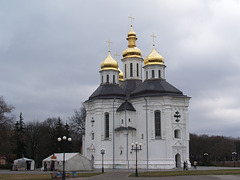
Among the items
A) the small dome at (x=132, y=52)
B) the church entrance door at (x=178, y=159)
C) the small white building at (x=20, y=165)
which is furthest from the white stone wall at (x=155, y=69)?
the small white building at (x=20, y=165)

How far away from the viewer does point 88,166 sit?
38062 millimetres

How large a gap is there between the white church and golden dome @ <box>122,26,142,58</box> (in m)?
3.33

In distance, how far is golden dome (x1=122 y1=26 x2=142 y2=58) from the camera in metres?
48.8

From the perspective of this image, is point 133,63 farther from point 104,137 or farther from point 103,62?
point 104,137

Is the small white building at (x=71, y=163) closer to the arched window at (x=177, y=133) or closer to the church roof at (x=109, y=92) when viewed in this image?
the church roof at (x=109, y=92)

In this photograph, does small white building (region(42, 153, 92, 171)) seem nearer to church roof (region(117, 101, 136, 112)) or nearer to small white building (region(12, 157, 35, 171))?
small white building (region(12, 157, 35, 171))

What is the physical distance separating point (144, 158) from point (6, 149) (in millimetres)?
16467

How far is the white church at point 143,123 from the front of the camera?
132 feet

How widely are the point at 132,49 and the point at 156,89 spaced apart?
30.8 feet

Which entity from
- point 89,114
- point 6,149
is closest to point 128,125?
point 89,114

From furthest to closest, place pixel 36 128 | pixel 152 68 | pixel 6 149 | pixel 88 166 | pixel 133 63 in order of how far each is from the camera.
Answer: pixel 36 128 < pixel 133 63 < pixel 152 68 < pixel 6 149 < pixel 88 166

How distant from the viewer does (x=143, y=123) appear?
4141cm

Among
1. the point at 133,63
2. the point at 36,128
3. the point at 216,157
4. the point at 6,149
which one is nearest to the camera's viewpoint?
the point at 6,149

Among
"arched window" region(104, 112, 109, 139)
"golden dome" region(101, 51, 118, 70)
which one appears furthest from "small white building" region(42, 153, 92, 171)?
"golden dome" region(101, 51, 118, 70)
